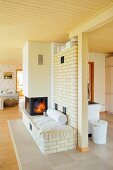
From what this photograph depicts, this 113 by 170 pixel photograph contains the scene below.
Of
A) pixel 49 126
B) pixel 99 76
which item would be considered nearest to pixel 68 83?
pixel 49 126

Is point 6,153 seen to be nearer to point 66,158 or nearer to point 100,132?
point 66,158

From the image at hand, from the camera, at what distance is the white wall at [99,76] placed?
245 inches

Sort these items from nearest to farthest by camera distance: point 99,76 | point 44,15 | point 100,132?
point 44,15, point 100,132, point 99,76

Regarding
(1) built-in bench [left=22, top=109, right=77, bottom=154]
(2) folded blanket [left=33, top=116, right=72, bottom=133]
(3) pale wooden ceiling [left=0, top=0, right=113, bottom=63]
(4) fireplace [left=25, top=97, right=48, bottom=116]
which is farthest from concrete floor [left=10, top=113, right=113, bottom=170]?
(3) pale wooden ceiling [left=0, top=0, right=113, bottom=63]

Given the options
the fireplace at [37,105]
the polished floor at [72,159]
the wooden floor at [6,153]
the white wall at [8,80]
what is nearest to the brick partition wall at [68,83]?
the fireplace at [37,105]

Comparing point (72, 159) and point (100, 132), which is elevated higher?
point (100, 132)

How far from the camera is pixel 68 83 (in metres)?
3.48

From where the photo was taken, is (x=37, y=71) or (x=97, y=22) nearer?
(x=97, y=22)

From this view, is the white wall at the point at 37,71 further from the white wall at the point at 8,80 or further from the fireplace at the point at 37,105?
the white wall at the point at 8,80

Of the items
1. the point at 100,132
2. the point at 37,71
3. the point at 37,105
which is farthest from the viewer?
the point at 37,105

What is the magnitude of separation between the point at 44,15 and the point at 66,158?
234cm

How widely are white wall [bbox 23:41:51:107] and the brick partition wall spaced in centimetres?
29

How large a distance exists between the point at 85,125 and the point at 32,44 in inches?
96.3

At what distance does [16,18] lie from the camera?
2715 mm
